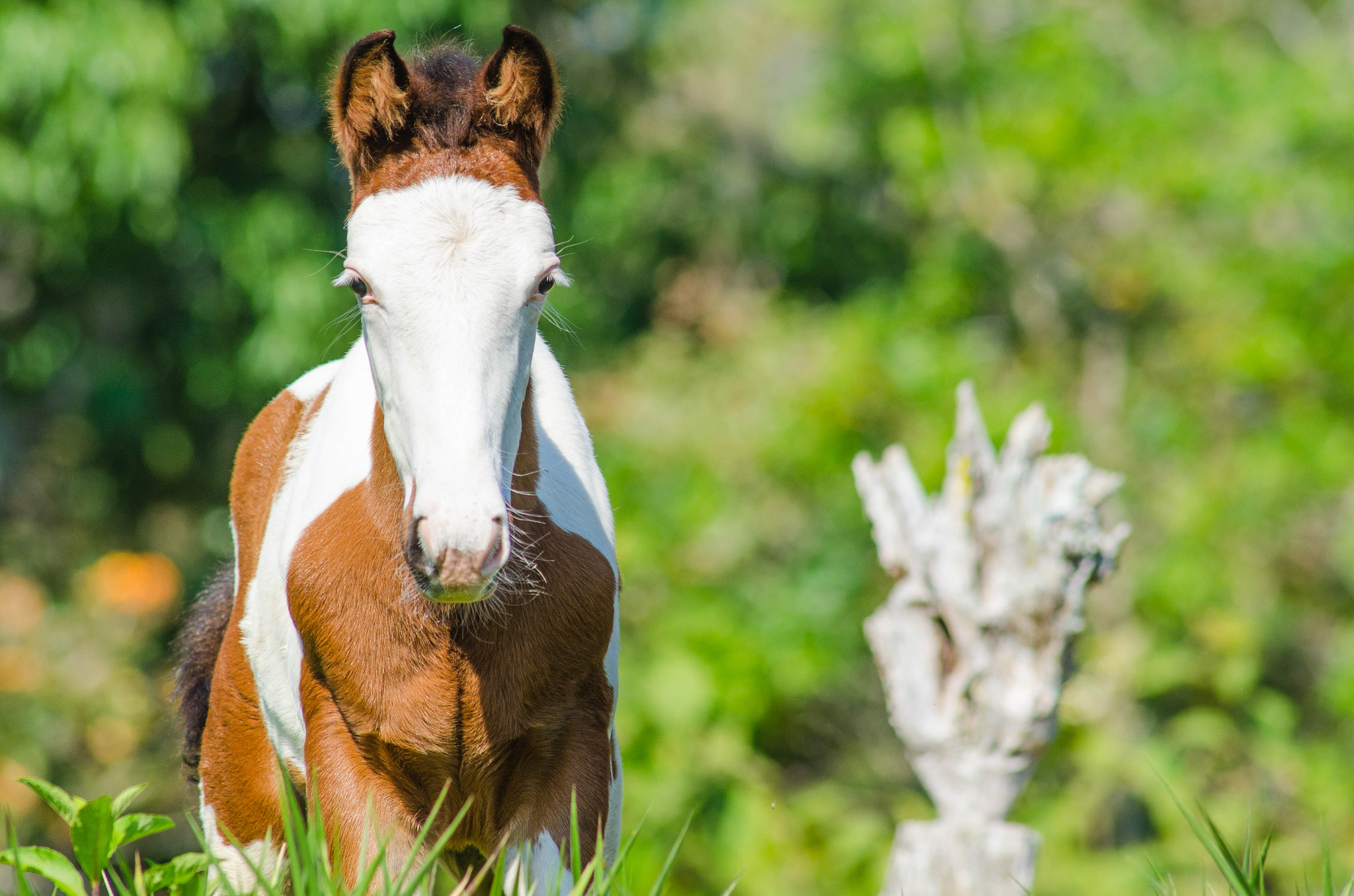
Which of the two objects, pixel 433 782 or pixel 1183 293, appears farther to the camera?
pixel 1183 293

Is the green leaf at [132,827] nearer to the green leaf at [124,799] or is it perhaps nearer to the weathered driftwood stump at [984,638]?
the green leaf at [124,799]

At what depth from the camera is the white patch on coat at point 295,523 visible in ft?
8.80

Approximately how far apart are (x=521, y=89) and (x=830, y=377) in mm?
5213

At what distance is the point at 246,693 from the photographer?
3.13 metres

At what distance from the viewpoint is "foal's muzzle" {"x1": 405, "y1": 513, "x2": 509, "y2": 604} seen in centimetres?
193

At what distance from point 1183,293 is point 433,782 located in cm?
660

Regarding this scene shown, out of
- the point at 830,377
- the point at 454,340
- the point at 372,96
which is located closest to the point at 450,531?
the point at 454,340

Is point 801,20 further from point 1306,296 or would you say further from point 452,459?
point 452,459

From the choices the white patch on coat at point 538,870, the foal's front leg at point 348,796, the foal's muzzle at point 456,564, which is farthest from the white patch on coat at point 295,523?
the foal's muzzle at point 456,564

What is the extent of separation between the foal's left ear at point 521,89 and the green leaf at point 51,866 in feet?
5.03

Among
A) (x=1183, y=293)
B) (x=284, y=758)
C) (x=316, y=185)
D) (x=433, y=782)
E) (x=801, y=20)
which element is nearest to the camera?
(x=433, y=782)

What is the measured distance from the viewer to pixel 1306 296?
720 centimetres

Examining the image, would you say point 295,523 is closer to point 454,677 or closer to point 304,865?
point 454,677

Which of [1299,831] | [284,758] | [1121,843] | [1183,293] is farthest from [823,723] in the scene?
[284,758]
